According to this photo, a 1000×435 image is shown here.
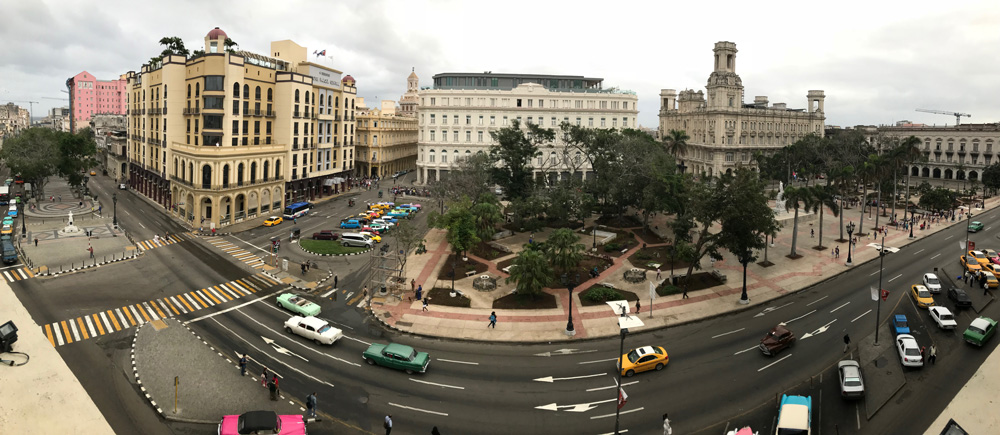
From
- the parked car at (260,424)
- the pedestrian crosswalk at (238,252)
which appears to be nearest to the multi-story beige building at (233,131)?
the pedestrian crosswalk at (238,252)

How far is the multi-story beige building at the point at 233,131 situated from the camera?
69750mm

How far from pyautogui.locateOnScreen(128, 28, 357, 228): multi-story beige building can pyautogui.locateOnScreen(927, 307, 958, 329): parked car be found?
240 feet

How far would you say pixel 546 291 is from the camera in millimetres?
46625

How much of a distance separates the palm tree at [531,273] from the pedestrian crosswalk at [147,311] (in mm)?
22091

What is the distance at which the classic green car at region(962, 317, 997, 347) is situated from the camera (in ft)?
117

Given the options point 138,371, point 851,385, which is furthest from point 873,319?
point 138,371

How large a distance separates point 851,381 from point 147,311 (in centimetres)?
4771

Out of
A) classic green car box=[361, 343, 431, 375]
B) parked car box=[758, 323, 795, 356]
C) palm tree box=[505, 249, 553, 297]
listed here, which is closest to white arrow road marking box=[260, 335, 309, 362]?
classic green car box=[361, 343, 431, 375]

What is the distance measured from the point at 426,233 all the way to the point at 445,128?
153 feet

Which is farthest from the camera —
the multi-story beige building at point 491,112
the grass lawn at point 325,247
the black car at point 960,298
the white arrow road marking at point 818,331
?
the multi-story beige building at point 491,112

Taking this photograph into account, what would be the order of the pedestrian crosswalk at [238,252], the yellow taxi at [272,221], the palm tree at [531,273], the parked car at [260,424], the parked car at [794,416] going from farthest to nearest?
the yellow taxi at [272,221] → the pedestrian crosswalk at [238,252] → the palm tree at [531,273] → the parked car at [794,416] → the parked car at [260,424]

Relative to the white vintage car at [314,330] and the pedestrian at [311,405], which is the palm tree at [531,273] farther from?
the pedestrian at [311,405]

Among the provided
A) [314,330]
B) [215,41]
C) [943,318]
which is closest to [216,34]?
[215,41]

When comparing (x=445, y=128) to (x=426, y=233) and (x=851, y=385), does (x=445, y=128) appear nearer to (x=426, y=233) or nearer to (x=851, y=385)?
(x=426, y=233)
